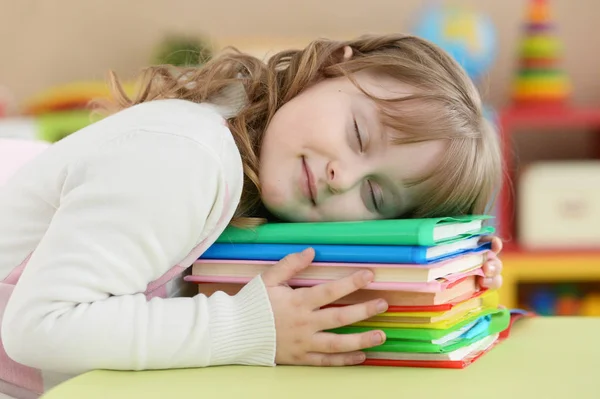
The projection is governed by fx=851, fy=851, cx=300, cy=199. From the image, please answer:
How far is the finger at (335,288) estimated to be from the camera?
2.74 feet

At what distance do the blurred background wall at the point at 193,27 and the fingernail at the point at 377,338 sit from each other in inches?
87.5

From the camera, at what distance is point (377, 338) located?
839 millimetres

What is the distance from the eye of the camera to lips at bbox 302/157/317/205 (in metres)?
1.03

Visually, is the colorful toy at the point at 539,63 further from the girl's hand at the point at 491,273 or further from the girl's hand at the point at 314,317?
the girl's hand at the point at 314,317

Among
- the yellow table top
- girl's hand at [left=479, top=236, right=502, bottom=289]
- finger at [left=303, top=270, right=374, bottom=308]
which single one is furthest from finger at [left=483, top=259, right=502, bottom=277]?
finger at [left=303, top=270, right=374, bottom=308]

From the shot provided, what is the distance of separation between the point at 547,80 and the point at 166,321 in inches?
83.5

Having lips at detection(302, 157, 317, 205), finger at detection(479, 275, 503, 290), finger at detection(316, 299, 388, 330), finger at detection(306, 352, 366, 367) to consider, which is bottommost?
finger at detection(306, 352, 366, 367)

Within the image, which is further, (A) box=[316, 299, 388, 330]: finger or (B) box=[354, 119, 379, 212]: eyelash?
(B) box=[354, 119, 379, 212]: eyelash

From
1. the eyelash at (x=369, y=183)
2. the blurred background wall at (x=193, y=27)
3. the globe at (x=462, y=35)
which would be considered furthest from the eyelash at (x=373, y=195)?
the blurred background wall at (x=193, y=27)

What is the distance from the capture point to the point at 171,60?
2.71 meters

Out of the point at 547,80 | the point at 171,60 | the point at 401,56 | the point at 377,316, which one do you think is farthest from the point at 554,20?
the point at 377,316

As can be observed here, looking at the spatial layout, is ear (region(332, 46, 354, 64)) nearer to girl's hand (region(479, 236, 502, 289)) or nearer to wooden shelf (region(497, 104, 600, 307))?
girl's hand (region(479, 236, 502, 289))

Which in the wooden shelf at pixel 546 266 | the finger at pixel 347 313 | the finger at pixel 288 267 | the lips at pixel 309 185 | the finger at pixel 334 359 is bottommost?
the wooden shelf at pixel 546 266

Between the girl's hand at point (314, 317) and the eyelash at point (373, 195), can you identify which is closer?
the girl's hand at point (314, 317)
